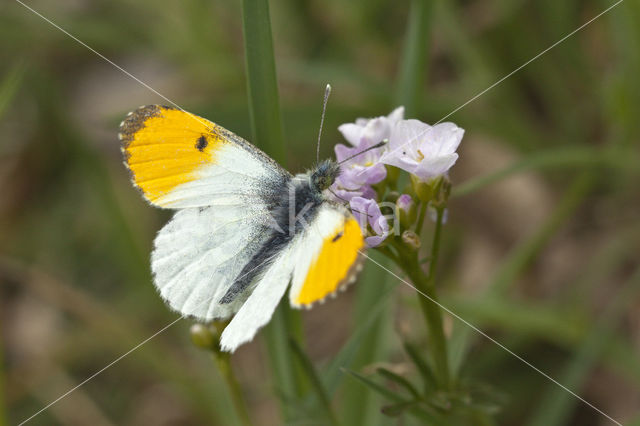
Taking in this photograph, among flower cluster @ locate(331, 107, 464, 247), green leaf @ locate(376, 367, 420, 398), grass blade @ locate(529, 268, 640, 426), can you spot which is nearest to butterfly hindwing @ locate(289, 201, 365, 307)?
flower cluster @ locate(331, 107, 464, 247)

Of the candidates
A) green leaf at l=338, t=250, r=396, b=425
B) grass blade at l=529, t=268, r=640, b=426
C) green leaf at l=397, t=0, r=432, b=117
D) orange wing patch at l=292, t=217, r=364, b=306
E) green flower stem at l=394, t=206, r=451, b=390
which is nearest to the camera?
orange wing patch at l=292, t=217, r=364, b=306

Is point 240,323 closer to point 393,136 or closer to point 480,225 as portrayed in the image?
point 393,136

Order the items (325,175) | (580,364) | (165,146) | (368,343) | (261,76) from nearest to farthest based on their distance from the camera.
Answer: (325,175) < (165,146) < (261,76) < (368,343) < (580,364)

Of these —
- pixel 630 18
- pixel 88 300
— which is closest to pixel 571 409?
pixel 630 18

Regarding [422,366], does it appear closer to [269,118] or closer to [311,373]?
[311,373]

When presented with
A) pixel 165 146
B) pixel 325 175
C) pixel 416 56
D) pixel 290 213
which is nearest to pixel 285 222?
pixel 290 213

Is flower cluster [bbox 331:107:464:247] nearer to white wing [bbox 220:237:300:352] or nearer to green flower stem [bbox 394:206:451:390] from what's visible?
green flower stem [bbox 394:206:451:390]
